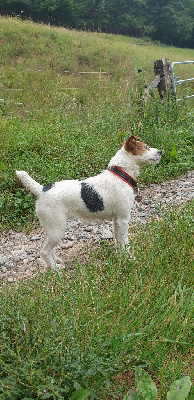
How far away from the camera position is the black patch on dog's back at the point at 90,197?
396cm

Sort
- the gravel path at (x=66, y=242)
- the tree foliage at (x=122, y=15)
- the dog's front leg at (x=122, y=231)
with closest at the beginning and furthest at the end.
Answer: the dog's front leg at (x=122, y=231), the gravel path at (x=66, y=242), the tree foliage at (x=122, y=15)

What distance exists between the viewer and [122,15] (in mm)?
40688

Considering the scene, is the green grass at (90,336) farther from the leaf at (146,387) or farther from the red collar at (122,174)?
the red collar at (122,174)

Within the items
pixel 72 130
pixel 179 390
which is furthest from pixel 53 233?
pixel 72 130

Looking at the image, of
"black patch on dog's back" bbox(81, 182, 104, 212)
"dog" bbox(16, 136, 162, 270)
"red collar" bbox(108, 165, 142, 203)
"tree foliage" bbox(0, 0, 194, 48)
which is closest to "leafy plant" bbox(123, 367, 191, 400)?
"dog" bbox(16, 136, 162, 270)

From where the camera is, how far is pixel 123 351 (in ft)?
7.52

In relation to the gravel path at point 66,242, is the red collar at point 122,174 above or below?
above

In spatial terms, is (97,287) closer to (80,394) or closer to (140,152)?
(80,394)

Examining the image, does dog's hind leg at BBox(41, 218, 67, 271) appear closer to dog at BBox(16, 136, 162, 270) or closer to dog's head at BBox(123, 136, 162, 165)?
dog at BBox(16, 136, 162, 270)

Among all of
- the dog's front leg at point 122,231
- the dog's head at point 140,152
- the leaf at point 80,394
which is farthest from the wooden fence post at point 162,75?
the leaf at point 80,394

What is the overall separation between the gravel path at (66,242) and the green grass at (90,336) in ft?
4.40

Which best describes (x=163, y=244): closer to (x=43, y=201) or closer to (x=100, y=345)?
(x=43, y=201)

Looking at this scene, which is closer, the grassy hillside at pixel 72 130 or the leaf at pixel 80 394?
the leaf at pixel 80 394

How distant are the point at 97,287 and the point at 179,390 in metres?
1.02
